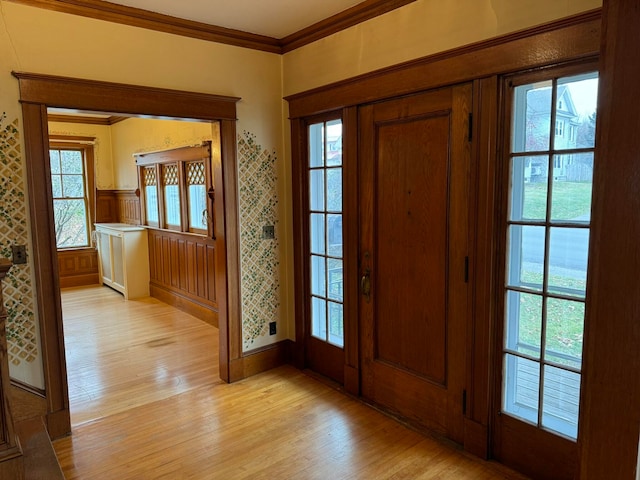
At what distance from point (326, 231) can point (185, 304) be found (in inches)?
109

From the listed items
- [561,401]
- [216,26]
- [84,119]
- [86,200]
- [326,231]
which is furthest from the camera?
[86,200]

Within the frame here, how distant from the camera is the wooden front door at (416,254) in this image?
2520mm

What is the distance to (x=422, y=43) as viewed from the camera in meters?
2.56

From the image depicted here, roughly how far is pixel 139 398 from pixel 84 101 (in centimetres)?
207

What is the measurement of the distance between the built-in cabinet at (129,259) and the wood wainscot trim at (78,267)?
2.45 ft

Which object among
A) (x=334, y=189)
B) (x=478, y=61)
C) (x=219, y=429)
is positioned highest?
(x=478, y=61)

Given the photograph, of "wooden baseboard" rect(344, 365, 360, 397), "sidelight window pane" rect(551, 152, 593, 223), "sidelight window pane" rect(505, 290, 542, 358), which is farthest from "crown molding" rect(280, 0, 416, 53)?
"wooden baseboard" rect(344, 365, 360, 397)

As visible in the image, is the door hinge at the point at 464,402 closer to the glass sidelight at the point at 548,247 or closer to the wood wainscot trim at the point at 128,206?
the glass sidelight at the point at 548,247

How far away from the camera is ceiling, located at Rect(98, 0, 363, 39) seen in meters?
2.82

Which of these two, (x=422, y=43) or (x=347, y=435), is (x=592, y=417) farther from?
(x=422, y=43)

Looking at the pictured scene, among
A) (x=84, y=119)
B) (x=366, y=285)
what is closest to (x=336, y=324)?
(x=366, y=285)

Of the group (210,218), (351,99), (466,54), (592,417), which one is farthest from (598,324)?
(210,218)

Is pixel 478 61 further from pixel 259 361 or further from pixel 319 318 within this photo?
pixel 259 361

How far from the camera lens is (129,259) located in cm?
615
